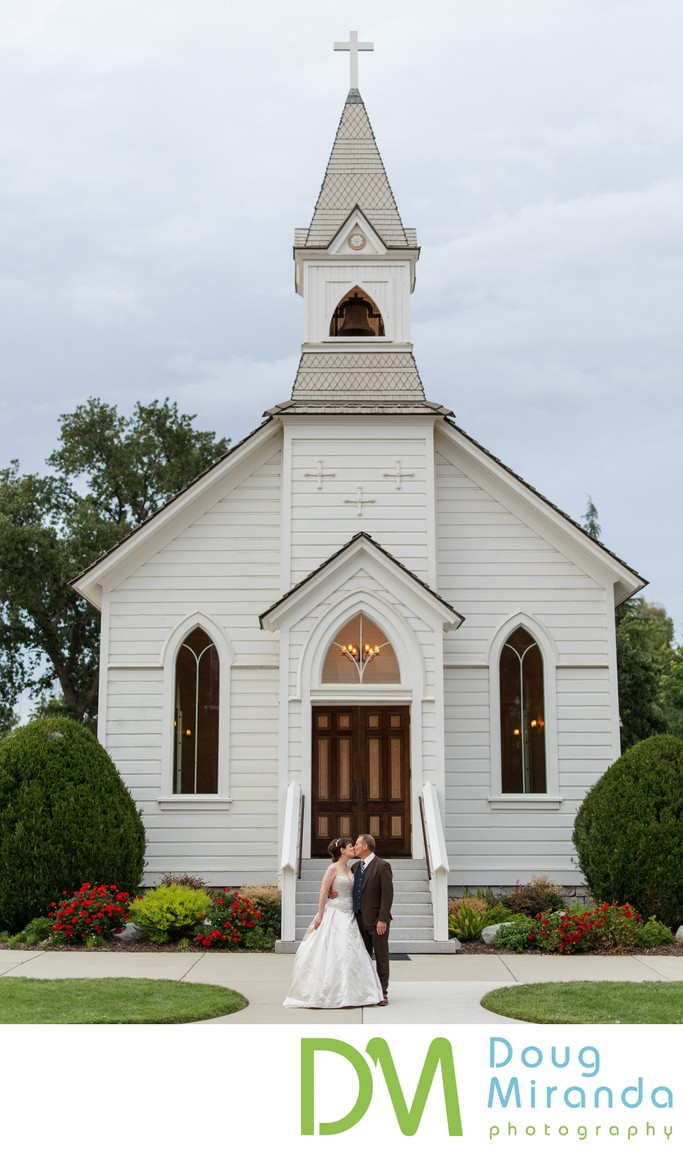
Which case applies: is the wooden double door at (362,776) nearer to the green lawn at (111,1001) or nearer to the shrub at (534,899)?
the shrub at (534,899)

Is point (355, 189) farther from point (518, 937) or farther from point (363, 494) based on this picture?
point (518, 937)

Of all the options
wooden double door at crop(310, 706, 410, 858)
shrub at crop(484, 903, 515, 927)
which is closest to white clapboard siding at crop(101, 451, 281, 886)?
wooden double door at crop(310, 706, 410, 858)

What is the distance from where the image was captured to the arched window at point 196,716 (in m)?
18.9

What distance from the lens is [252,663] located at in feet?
62.7

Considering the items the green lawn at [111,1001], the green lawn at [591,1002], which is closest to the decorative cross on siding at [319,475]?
the green lawn at [111,1001]

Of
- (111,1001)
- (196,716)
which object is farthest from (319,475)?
(111,1001)

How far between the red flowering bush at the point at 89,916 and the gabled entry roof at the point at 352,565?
4.62 m

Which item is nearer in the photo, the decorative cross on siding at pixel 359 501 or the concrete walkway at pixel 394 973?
the concrete walkway at pixel 394 973

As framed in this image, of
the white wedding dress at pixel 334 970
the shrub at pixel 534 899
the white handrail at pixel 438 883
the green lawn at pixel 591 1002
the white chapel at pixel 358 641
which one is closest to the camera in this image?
the green lawn at pixel 591 1002

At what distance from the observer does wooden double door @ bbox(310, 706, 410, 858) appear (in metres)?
18.1

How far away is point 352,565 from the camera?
59.0 ft

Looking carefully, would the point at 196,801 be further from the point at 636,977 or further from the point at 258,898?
the point at 636,977
